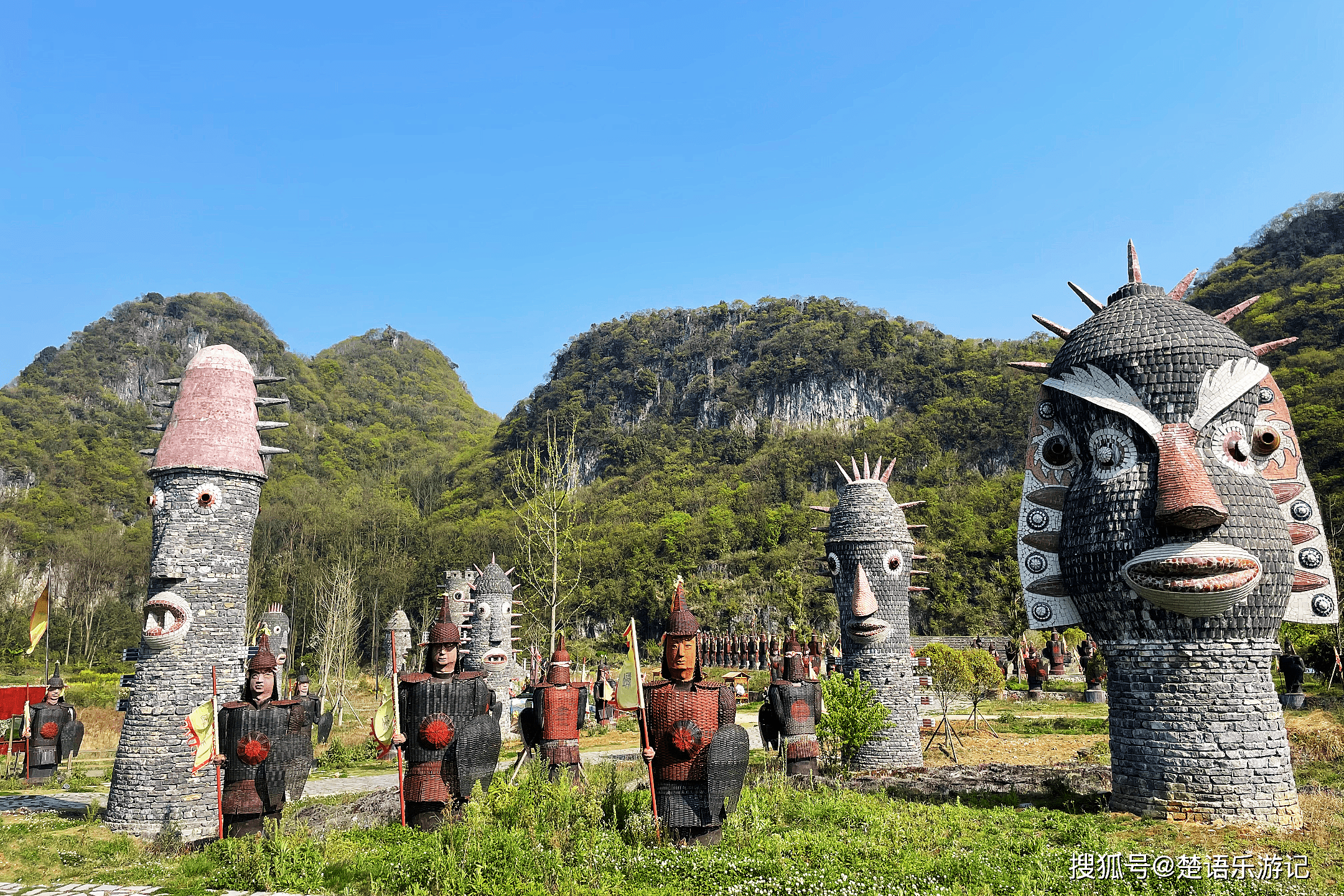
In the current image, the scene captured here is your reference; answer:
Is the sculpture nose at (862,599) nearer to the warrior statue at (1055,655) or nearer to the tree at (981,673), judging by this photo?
the tree at (981,673)

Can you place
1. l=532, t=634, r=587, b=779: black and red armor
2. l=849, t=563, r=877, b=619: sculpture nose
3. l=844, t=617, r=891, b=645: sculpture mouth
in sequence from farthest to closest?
l=844, t=617, r=891, b=645: sculpture mouth, l=849, t=563, r=877, b=619: sculpture nose, l=532, t=634, r=587, b=779: black and red armor

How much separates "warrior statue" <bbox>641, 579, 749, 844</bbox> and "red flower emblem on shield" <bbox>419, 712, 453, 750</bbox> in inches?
77.8

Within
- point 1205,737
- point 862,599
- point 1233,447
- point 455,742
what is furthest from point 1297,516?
point 455,742

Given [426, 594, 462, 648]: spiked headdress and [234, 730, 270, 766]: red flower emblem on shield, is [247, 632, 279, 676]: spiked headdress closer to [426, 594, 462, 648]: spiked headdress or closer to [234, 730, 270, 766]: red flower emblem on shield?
[234, 730, 270, 766]: red flower emblem on shield

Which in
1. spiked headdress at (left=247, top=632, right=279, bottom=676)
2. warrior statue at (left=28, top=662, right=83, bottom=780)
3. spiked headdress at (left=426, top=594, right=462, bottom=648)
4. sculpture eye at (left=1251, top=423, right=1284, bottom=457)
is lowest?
warrior statue at (left=28, top=662, right=83, bottom=780)

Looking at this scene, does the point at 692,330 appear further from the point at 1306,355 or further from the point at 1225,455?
the point at 1225,455

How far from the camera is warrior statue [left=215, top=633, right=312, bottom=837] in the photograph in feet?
26.8

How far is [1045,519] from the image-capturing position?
10.2 m

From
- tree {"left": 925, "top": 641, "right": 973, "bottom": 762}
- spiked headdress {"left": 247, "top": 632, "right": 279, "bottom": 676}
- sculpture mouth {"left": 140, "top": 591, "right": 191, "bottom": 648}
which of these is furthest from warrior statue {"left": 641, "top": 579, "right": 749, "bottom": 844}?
tree {"left": 925, "top": 641, "right": 973, "bottom": 762}

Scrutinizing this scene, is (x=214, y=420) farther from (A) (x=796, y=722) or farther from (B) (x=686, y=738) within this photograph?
(A) (x=796, y=722)

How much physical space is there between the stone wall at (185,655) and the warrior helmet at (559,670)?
4514 mm

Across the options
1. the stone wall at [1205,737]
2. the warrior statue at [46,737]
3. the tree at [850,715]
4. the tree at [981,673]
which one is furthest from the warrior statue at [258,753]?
the tree at [981,673]

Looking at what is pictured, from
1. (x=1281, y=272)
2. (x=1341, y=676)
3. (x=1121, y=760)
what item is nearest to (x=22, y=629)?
(x=1121, y=760)

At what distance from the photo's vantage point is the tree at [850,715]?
490 inches
